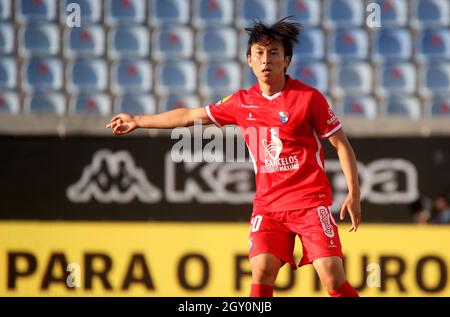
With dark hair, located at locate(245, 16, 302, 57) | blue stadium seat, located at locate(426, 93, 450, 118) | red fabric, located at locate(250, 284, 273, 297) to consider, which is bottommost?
red fabric, located at locate(250, 284, 273, 297)

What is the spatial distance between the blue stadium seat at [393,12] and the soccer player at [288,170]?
679cm

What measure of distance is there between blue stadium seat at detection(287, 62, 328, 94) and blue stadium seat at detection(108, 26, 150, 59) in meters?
1.97

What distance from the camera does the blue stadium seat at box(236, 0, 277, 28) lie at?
12188 millimetres

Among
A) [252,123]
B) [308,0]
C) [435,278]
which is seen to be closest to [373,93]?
[308,0]

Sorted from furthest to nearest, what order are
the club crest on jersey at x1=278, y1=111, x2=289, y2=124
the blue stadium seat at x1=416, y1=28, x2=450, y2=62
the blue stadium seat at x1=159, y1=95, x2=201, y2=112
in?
the blue stadium seat at x1=416, y1=28, x2=450, y2=62 < the blue stadium seat at x1=159, y1=95, x2=201, y2=112 < the club crest on jersey at x1=278, y1=111, x2=289, y2=124

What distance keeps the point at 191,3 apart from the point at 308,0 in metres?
1.58

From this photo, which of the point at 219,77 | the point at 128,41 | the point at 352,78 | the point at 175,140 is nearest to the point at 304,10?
the point at 352,78

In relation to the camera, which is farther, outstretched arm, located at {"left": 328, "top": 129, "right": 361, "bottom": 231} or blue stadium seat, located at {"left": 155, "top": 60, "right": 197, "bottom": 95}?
blue stadium seat, located at {"left": 155, "top": 60, "right": 197, "bottom": 95}

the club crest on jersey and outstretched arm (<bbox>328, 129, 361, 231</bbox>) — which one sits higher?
the club crest on jersey

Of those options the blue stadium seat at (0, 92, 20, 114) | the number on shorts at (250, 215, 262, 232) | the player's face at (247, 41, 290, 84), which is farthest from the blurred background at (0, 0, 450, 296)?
the player's face at (247, 41, 290, 84)

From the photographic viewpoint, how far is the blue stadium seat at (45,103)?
1170 centimetres

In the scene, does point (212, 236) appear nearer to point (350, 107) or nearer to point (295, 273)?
point (295, 273)

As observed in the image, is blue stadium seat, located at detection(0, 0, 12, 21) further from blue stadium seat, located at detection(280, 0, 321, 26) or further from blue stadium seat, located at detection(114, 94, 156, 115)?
blue stadium seat, located at detection(280, 0, 321, 26)

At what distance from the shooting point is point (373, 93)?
38.9ft
